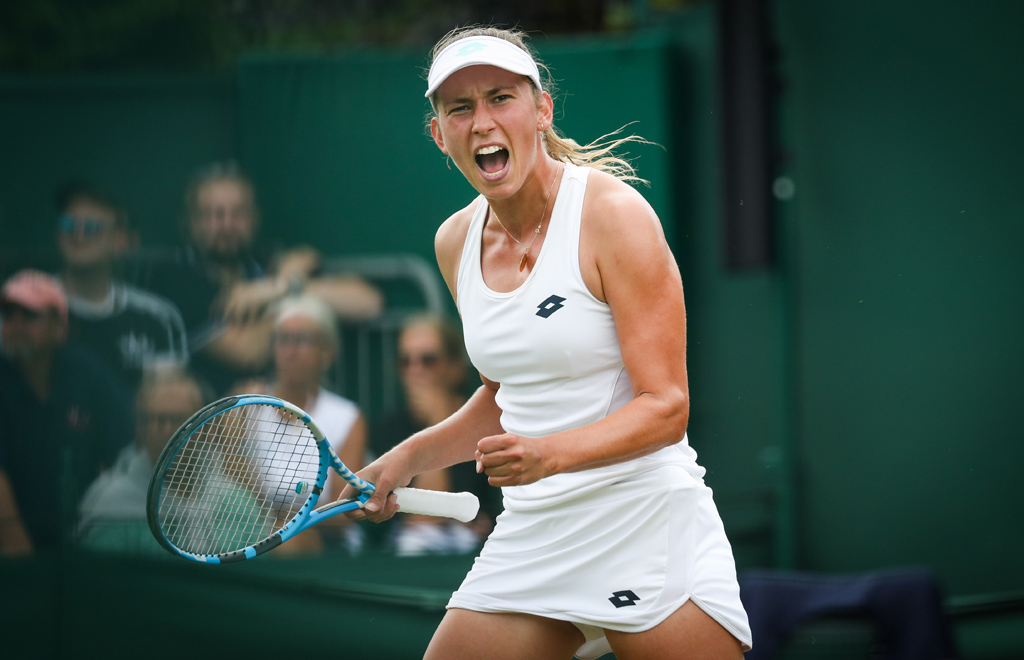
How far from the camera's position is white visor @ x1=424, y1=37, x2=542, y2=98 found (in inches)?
82.4

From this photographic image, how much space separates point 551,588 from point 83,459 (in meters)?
2.21

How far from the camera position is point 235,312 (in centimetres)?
424

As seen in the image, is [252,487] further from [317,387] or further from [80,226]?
[80,226]

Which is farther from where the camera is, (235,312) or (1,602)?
(235,312)

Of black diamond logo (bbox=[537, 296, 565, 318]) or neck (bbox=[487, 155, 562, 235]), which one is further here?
neck (bbox=[487, 155, 562, 235])

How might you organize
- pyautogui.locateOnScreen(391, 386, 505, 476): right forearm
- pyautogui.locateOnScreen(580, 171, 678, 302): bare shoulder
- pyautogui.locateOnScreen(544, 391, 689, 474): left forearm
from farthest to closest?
pyautogui.locateOnScreen(391, 386, 505, 476): right forearm < pyautogui.locateOnScreen(580, 171, 678, 302): bare shoulder < pyautogui.locateOnScreen(544, 391, 689, 474): left forearm

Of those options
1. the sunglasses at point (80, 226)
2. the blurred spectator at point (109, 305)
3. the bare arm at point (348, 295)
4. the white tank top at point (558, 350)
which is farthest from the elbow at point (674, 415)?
the sunglasses at point (80, 226)

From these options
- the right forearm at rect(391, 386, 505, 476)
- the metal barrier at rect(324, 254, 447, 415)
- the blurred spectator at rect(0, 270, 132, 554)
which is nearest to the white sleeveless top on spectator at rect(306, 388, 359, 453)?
the metal barrier at rect(324, 254, 447, 415)

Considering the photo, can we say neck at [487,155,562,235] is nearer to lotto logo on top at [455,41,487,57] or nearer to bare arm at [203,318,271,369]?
lotto logo on top at [455,41,487,57]

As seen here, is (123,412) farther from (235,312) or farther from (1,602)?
(1,602)

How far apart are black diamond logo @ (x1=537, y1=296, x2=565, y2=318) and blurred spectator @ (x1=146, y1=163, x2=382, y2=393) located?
228 cm

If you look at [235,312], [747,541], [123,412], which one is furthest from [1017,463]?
[123,412]

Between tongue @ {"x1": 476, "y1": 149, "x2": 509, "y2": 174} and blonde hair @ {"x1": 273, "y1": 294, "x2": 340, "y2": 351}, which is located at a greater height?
tongue @ {"x1": 476, "y1": 149, "x2": 509, "y2": 174}

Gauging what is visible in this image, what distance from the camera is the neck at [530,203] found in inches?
86.7
